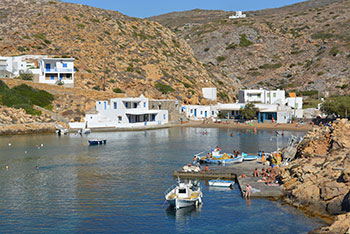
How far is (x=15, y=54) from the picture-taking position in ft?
408

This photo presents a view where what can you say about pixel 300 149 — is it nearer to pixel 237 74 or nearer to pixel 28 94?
pixel 28 94

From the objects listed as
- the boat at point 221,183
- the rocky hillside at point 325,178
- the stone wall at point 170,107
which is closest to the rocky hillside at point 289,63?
the stone wall at point 170,107

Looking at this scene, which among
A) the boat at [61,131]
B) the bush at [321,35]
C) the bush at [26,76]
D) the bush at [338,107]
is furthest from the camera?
the bush at [321,35]

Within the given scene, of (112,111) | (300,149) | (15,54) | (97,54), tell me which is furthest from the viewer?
(97,54)

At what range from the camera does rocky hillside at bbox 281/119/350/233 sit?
1331 inches

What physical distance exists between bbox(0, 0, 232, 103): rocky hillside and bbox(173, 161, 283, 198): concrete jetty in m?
71.4

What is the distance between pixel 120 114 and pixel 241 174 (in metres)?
56.0

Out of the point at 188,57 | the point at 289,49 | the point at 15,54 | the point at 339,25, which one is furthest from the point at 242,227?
the point at 339,25

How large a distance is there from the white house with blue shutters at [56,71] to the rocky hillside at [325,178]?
78098mm

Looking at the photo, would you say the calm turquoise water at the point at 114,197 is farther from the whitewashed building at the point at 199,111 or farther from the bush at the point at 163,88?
the bush at the point at 163,88

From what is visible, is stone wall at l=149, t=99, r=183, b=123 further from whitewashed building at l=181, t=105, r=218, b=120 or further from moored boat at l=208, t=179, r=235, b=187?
moored boat at l=208, t=179, r=235, b=187

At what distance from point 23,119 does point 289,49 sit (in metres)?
134

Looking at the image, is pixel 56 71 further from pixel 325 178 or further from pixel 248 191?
pixel 325 178

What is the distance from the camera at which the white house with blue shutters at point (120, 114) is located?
98.1m
